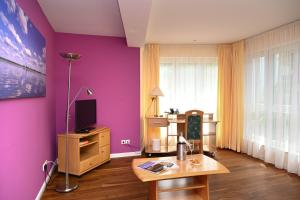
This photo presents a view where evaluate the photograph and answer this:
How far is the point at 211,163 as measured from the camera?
228 cm

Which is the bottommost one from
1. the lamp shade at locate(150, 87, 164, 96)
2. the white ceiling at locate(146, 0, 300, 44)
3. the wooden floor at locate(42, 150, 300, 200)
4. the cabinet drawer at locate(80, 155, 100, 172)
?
the wooden floor at locate(42, 150, 300, 200)

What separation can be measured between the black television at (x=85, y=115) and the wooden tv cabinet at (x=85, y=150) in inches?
5.7

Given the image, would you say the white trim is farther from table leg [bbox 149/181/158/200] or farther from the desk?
table leg [bbox 149/181/158/200]

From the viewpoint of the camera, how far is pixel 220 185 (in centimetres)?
277

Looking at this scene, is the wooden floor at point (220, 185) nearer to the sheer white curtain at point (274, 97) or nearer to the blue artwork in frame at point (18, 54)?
the sheer white curtain at point (274, 97)

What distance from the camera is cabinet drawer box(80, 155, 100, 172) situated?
3062mm

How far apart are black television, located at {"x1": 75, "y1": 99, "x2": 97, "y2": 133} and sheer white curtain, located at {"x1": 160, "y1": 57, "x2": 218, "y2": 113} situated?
5.58 feet

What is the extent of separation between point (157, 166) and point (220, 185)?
4.08 feet

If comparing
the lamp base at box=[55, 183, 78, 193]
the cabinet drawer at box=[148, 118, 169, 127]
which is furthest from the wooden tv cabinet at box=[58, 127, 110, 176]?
the cabinet drawer at box=[148, 118, 169, 127]

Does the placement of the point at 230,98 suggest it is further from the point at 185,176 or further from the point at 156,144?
the point at 185,176

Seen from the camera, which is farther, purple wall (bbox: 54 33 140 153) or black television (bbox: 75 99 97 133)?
purple wall (bbox: 54 33 140 153)

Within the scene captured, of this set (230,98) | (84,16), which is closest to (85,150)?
(84,16)

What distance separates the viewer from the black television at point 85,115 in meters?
3.16

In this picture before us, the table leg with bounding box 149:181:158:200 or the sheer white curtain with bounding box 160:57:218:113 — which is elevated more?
the sheer white curtain with bounding box 160:57:218:113
